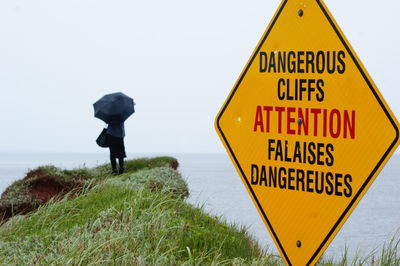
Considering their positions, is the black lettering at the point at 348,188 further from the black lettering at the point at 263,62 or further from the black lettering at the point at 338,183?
the black lettering at the point at 263,62

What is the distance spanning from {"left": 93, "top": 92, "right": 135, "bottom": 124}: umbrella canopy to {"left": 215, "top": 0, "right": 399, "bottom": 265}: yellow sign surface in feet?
49.3

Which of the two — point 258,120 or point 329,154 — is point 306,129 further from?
point 258,120

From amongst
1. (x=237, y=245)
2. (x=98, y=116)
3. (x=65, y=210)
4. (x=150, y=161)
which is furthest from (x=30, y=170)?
(x=237, y=245)

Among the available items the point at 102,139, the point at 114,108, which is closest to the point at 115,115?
the point at 114,108

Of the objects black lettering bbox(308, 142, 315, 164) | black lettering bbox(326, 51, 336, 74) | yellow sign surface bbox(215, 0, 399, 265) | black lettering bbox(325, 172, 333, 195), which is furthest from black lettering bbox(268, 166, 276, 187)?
Result: black lettering bbox(326, 51, 336, 74)

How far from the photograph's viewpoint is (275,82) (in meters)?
4.79

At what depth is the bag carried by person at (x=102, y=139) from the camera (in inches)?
803

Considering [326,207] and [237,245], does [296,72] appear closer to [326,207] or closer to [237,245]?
[326,207]

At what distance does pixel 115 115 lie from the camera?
1980 centimetres

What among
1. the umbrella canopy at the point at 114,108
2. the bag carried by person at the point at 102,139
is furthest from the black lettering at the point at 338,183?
the bag carried by person at the point at 102,139

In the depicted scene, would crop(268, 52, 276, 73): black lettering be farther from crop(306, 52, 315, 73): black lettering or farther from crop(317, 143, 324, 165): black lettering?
crop(317, 143, 324, 165): black lettering

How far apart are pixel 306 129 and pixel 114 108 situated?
51.1 ft

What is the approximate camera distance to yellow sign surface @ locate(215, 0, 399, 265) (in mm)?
→ 4410

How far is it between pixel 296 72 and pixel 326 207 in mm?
1004
